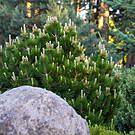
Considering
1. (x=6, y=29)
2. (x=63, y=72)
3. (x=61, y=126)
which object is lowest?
(x=6, y=29)

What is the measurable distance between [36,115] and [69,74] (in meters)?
3.61

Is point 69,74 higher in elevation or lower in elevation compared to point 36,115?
lower

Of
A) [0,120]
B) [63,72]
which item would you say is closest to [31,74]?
[63,72]

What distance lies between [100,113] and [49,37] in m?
2.10

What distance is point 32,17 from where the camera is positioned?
16.0 m

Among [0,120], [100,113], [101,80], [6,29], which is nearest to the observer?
[0,120]

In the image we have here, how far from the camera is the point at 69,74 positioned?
7539mm

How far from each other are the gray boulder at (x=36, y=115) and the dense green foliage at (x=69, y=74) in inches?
117

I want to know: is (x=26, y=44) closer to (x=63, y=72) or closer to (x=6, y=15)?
(x=63, y=72)

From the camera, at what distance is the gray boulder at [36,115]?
3902 millimetres

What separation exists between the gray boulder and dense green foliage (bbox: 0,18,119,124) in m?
2.97

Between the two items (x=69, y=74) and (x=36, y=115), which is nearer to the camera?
(x=36, y=115)

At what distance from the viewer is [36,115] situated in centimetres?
396

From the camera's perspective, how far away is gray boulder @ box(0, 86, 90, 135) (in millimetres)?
3902
